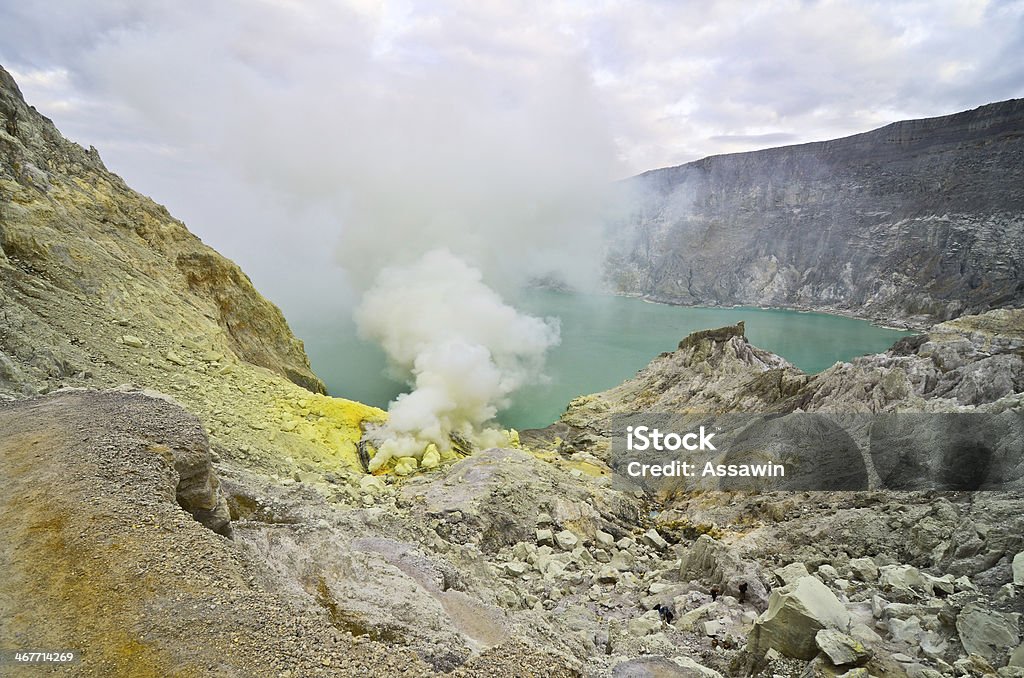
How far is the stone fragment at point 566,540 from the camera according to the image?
33.5 ft

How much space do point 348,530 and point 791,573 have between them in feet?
22.7

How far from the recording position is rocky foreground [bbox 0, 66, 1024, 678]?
4.09 m

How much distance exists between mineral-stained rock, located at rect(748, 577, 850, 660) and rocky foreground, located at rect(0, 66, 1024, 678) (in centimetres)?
2

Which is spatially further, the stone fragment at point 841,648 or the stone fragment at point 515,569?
the stone fragment at point 515,569

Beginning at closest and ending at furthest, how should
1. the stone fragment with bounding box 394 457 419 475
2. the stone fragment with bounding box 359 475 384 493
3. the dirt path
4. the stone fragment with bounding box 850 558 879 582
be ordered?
the dirt path → the stone fragment with bounding box 850 558 879 582 → the stone fragment with bounding box 359 475 384 493 → the stone fragment with bounding box 394 457 419 475

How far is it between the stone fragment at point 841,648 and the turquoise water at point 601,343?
74.8 feet

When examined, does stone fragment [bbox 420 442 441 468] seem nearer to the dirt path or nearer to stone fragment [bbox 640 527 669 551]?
stone fragment [bbox 640 527 669 551]

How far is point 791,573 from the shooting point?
8.09 meters

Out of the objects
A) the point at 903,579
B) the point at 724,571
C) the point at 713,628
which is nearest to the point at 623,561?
the point at 724,571

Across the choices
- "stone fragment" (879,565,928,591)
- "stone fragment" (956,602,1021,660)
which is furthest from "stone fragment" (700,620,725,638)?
"stone fragment" (956,602,1021,660)

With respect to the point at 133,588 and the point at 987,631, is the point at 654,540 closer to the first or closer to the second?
the point at 987,631

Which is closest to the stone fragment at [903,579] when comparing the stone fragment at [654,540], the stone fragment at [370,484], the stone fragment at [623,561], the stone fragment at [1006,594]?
the stone fragment at [1006,594]

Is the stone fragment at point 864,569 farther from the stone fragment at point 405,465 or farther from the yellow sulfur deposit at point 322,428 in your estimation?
the yellow sulfur deposit at point 322,428

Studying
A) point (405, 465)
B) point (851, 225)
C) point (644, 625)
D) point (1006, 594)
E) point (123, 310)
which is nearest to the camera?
point (1006, 594)
